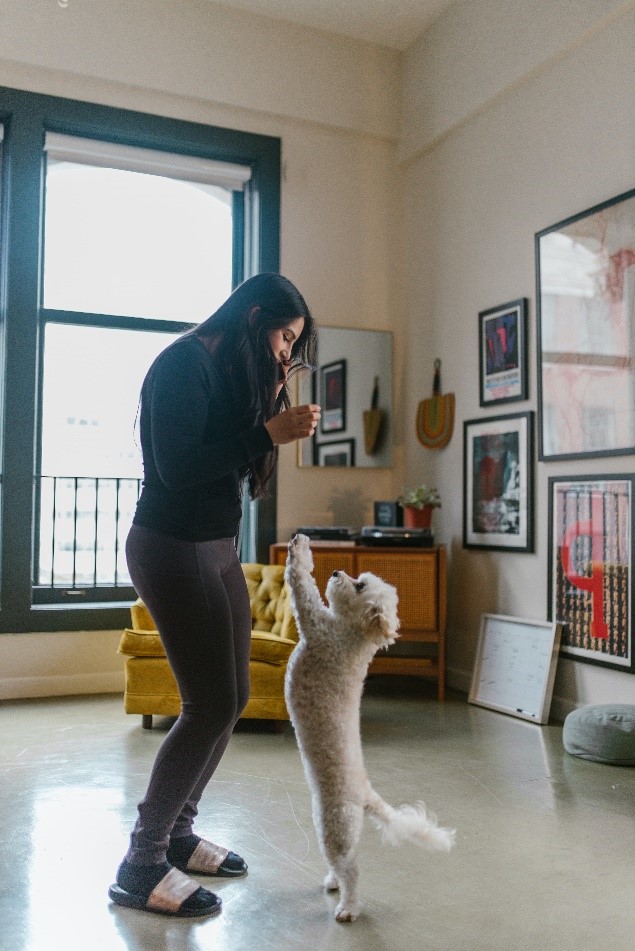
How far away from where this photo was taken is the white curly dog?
1.97 metres

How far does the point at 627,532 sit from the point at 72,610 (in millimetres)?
2788

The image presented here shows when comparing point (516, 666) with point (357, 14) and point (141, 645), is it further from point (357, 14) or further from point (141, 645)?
point (357, 14)

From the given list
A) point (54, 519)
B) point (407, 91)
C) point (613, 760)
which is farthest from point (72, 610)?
point (407, 91)

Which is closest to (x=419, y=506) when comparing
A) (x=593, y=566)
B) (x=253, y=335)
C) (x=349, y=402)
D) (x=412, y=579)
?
(x=412, y=579)

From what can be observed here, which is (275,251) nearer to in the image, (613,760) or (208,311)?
(208,311)

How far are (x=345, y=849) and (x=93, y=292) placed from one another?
12.3 ft

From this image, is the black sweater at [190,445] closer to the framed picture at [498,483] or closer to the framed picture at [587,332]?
the framed picture at [587,332]

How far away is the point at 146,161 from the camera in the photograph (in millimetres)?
4949

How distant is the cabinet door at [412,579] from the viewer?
4625 mm

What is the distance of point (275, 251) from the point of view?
520cm

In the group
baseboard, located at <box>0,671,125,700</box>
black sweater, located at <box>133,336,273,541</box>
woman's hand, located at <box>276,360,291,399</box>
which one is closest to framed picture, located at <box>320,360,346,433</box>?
baseboard, located at <box>0,671,125,700</box>

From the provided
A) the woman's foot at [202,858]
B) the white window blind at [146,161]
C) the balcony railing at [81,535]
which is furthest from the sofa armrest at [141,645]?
the white window blind at [146,161]

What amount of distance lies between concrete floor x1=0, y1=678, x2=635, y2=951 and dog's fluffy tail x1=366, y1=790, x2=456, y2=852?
0.19 metres

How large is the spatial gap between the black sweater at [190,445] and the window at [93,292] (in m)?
2.84
